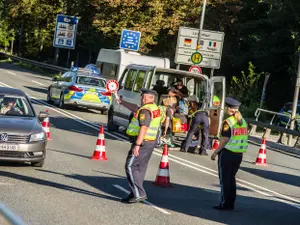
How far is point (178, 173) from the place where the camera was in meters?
15.3

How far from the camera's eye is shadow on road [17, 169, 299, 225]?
10734 mm

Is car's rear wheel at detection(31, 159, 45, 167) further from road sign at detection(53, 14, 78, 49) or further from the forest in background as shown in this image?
road sign at detection(53, 14, 78, 49)

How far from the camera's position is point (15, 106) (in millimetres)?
14234

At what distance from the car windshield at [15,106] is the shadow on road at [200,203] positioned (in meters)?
1.28

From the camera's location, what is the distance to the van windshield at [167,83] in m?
20.7

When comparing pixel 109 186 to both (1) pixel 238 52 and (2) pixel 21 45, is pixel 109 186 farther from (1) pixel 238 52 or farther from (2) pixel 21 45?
(2) pixel 21 45

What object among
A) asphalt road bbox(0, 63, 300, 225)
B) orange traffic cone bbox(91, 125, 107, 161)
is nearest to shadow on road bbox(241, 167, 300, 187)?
asphalt road bbox(0, 63, 300, 225)

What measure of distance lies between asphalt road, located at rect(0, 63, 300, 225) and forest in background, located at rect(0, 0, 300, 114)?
2068 centimetres

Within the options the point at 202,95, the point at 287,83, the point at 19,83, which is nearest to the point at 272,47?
the point at 287,83

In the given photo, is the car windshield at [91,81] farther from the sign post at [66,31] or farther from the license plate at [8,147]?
the license plate at [8,147]

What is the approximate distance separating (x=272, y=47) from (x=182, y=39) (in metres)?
12.0

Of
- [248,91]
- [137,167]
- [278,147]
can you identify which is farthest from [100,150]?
[248,91]

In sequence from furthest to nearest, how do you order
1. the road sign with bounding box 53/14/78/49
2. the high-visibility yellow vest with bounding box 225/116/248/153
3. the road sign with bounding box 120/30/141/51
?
the road sign with bounding box 53/14/78/49
the road sign with bounding box 120/30/141/51
the high-visibility yellow vest with bounding box 225/116/248/153

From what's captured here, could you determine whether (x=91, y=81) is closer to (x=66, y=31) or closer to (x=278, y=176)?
(x=278, y=176)
